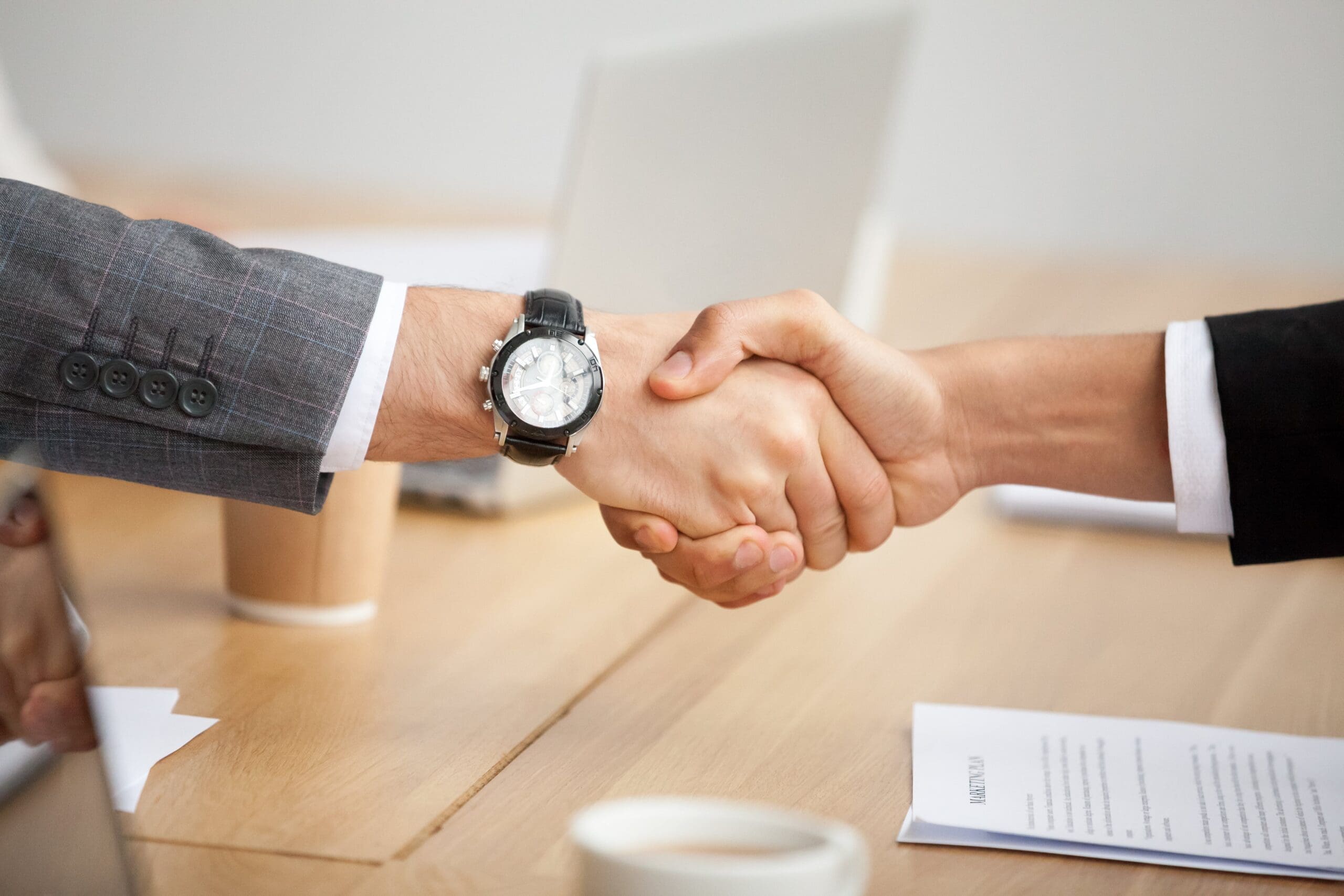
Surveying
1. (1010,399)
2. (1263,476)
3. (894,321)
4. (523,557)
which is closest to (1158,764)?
(1263,476)

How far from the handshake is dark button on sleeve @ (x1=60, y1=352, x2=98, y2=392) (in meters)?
0.24

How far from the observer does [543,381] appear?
3.00ft

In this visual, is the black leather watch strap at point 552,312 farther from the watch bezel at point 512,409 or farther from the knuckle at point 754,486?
the knuckle at point 754,486

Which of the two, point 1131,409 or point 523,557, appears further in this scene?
point 523,557

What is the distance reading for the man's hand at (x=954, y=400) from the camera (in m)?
1.00

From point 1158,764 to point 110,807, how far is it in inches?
24.1

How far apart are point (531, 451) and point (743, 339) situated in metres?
0.20

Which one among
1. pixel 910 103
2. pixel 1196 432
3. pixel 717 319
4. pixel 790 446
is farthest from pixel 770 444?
pixel 910 103

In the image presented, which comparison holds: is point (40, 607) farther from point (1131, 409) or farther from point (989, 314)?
point (989, 314)

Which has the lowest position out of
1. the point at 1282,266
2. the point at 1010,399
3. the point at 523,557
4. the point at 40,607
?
the point at 523,557

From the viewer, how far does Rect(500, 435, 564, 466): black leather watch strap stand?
0.93 meters

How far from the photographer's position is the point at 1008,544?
125 cm

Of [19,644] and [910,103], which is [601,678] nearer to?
[19,644]

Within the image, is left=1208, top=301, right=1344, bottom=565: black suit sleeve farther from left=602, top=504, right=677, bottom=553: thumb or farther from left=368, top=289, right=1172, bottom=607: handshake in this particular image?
left=602, top=504, right=677, bottom=553: thumb
